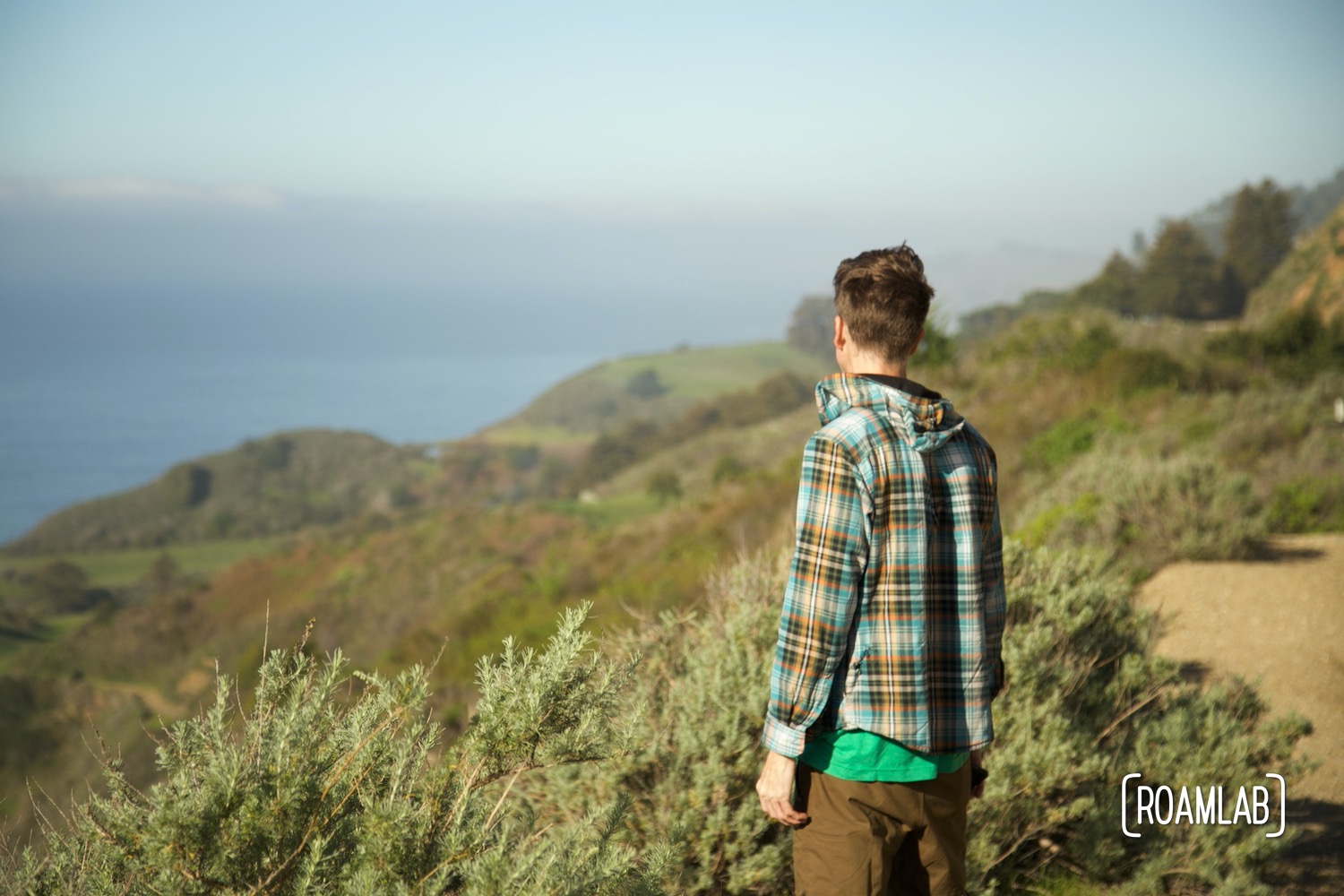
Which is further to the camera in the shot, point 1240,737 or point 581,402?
point 581,402

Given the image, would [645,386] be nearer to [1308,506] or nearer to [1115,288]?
[1115,288]

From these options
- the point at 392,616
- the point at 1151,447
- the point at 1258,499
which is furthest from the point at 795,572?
the point at 392,616

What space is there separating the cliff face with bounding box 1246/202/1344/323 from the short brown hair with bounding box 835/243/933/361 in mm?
30038

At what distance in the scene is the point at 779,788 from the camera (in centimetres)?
190

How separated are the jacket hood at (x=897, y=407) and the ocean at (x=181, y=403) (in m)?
71.2

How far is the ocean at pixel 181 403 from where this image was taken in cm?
8466

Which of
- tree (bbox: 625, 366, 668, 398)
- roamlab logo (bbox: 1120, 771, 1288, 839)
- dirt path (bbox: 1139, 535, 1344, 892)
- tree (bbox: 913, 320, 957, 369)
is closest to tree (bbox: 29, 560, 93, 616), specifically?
tree (bbox: 913, 320, 957, 369)

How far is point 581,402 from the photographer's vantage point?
252 feet

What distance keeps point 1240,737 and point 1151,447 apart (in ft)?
22.9

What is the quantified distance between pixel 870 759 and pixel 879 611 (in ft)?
1.04

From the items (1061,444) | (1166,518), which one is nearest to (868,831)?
(1166,518)

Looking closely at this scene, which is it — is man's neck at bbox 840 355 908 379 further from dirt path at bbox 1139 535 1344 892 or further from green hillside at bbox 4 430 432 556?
green hillside at bbox 4 430 432 556

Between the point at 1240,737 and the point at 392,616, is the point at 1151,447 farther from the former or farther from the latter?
the point at 392,616

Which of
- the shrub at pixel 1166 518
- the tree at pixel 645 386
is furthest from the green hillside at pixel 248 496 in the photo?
the shrub at pixel 1166 518
